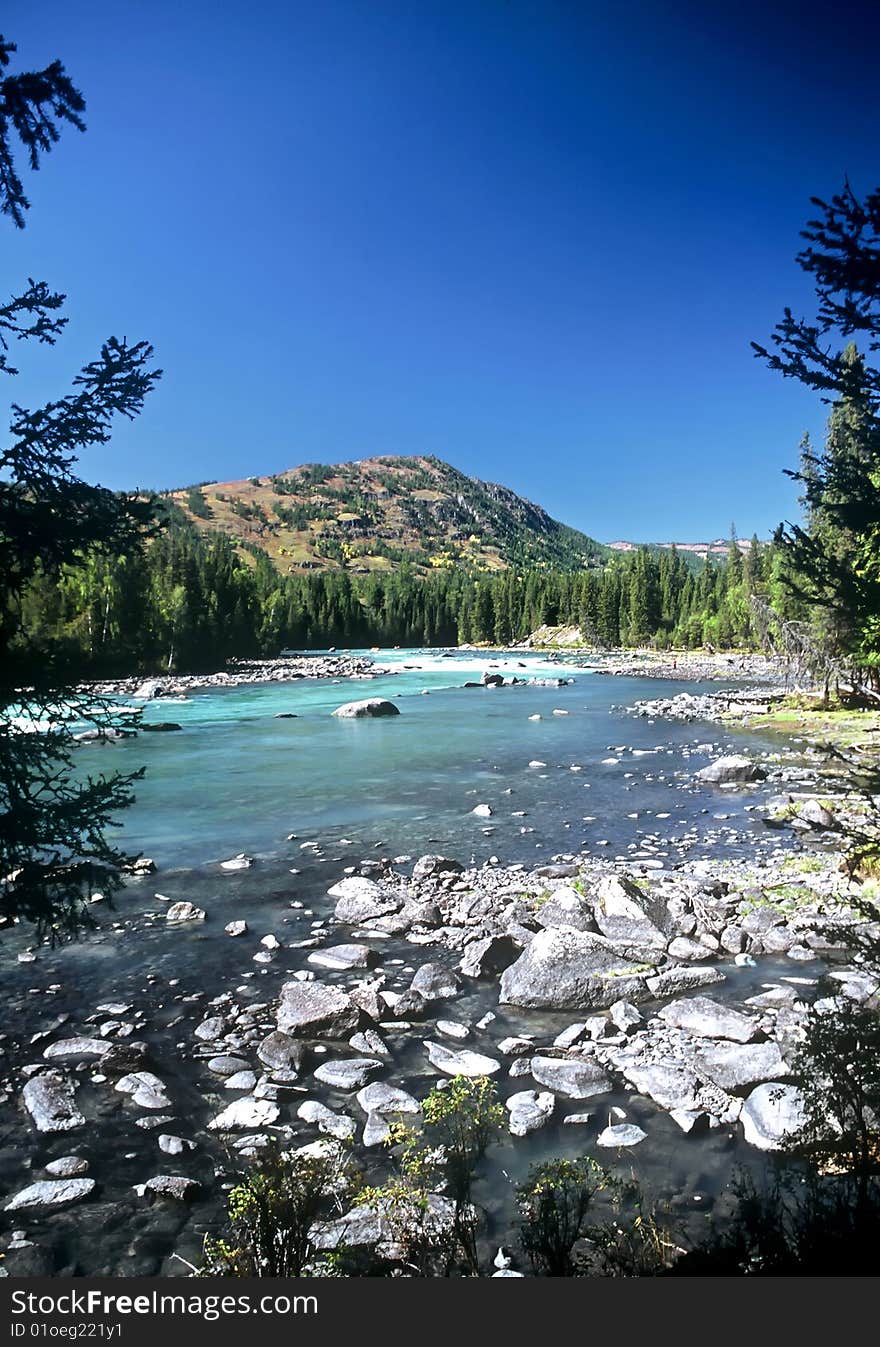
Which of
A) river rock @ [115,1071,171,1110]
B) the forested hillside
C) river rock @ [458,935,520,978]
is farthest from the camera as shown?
the forested hillside

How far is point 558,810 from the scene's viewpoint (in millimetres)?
17641

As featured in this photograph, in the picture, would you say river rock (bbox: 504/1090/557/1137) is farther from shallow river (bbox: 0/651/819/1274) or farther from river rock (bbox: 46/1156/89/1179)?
river rock (bbox: 46/1156/89/1179)

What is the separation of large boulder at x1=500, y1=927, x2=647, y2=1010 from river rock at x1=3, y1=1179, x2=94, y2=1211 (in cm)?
461

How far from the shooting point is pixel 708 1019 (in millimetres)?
7027

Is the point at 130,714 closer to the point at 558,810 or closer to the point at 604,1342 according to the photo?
the point at 604,1342

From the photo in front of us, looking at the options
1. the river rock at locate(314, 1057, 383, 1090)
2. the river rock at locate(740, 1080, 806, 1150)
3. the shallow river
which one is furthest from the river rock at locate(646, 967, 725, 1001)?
the river rock at locate(314, 1057, 383, 1090)

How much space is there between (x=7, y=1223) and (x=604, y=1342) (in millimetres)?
4466

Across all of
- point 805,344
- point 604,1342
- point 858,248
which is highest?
point 858,248

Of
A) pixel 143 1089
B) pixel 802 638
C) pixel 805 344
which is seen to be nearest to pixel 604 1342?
pixel 143 1089

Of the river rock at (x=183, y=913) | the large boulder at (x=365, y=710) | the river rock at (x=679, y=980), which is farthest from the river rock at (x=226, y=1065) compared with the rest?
the large boulder at (x=365, y=710)

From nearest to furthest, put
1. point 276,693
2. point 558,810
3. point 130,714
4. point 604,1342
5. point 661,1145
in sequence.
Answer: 1. point 604,1342
2. point 661,1145
3. point 130,714
4. point 558,810
5. point 276,693

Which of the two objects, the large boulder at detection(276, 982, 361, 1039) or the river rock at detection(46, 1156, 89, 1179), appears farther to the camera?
the large boulder at detection(276, 982, 361, 1039)

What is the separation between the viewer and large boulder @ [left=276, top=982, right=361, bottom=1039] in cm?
730

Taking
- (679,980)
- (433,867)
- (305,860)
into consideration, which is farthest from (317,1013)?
(305,860)
